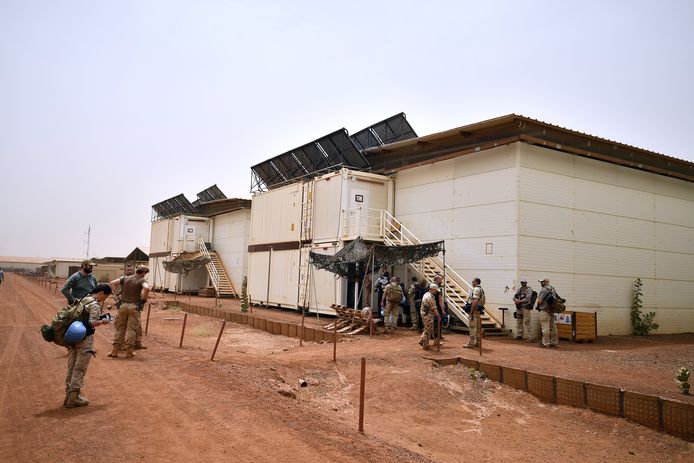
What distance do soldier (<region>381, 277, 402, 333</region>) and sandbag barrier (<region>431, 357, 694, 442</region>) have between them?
524 centimetres

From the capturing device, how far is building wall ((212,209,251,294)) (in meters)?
31.8

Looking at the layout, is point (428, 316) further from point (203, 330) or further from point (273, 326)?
point (203, 330)

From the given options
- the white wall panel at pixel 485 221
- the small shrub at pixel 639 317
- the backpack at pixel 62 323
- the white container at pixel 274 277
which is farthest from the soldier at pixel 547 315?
the white container at pixel 274 277

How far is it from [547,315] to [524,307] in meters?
0.80

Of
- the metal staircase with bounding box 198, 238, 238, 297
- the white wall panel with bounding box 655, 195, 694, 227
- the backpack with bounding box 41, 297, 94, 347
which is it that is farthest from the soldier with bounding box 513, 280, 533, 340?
the metal staircase with bounding box 198, 238, 238, 297

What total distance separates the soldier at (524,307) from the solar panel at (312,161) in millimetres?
9377

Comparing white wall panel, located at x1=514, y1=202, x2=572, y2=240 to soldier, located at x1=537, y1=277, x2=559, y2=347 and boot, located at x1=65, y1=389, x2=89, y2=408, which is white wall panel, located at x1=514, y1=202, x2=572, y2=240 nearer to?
soldier, located at x1=537, y1=277, x2=559, y2=347

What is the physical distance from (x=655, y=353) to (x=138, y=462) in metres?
12.6

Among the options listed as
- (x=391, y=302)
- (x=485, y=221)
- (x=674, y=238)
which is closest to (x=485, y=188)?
(x=485, y=221)

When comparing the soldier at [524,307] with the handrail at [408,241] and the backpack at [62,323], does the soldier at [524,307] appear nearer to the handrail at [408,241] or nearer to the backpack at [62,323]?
the handrail at [408,241]

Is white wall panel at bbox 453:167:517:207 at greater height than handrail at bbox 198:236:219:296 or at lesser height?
greater

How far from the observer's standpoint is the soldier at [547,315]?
12.9m

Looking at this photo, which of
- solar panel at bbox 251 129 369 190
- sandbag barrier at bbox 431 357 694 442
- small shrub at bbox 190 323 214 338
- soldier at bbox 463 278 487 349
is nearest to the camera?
sandbag barrier at bbox 431 357 694 442

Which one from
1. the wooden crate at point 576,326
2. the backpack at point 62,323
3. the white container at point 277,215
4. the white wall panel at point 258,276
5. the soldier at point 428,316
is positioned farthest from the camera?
the white wall panel at point 258,276
